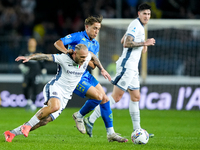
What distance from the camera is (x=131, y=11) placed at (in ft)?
61.1

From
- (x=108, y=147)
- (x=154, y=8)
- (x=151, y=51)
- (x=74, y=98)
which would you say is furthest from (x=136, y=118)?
(x=154, y=8)

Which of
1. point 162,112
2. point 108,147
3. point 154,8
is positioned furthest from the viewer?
point 154,8

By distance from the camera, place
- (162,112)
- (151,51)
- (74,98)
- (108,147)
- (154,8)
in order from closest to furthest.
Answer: (108,147) < (162,112) < (74,98) < (151,51) < (154,8)

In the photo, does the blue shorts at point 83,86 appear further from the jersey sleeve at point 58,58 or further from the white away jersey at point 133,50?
the white away jersey at point 133,50

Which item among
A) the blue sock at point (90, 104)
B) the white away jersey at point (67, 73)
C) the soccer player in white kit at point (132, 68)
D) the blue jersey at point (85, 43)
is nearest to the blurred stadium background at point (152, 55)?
the soccer player in white kit at point (132, 68)

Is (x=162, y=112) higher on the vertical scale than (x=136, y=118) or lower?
lower

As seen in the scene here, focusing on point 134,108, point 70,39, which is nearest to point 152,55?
point 134,108

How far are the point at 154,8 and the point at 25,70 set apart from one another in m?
7.06

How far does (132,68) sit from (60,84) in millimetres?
1773

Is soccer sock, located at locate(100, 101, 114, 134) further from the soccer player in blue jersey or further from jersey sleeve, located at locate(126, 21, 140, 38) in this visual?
jersey sleeve, located at locate(126, 21, 140, 38)

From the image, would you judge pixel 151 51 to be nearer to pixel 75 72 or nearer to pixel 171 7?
pixel 171 7

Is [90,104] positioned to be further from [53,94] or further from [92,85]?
[53,94]

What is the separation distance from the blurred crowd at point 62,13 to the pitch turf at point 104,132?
5.40m

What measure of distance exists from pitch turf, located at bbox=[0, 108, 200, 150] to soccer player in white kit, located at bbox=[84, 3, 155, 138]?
53 centimetres
